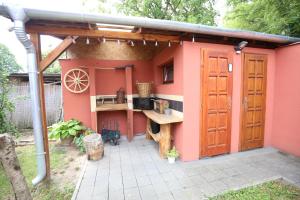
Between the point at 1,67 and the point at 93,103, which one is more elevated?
the point at 1,67

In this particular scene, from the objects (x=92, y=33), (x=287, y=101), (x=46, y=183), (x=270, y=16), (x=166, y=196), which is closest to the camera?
(x=166, y=196)

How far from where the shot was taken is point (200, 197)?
7.42ft

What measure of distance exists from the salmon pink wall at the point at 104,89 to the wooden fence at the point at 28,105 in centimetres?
187

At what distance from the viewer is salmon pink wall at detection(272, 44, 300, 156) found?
3.49 metres

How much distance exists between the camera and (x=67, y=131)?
4242mm

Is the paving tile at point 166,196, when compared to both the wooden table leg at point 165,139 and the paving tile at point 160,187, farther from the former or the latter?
the wooden table leg at point 165,139

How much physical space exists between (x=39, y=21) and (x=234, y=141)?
4475 millimetres

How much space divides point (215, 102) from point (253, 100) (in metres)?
1.12

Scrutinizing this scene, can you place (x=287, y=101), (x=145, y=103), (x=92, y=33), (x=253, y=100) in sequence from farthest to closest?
(x=145, y=103), (x=253, y=100), (x=287, y=101), (x=92, y=33)

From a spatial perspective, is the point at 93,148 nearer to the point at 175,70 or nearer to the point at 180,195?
the point at 180,195

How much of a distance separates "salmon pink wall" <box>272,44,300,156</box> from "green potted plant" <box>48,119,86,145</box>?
198 inches

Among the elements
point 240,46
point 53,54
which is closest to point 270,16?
point 240,46

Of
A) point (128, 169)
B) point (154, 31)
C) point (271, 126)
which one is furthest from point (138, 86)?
point (271, 126)

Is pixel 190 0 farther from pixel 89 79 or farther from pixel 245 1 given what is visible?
pixel 89 79
